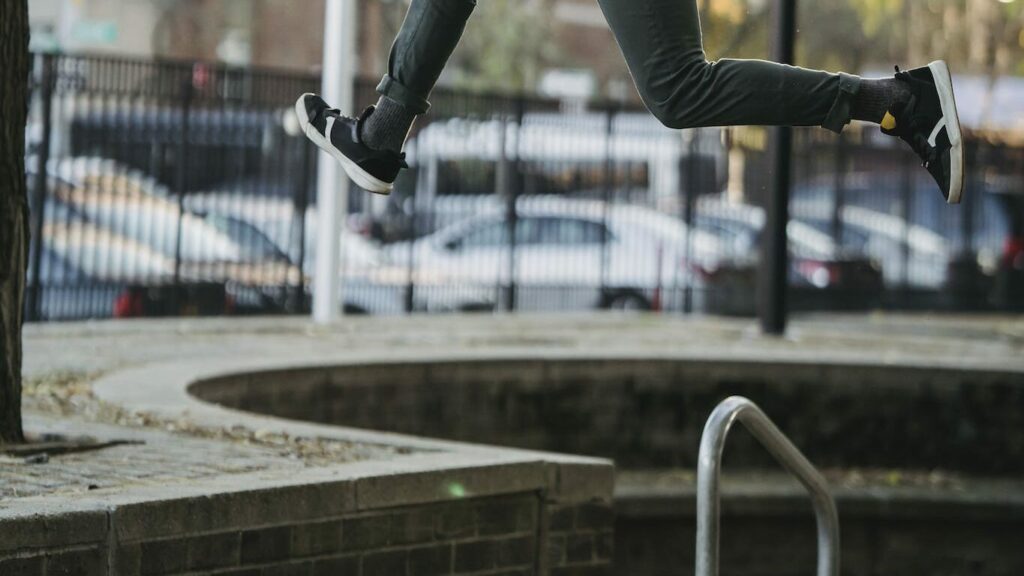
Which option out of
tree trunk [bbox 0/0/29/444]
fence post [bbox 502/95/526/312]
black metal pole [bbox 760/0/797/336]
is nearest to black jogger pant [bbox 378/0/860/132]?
tree trunk [bbox 0/0/29/444]

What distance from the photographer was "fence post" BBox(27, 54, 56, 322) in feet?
48.1

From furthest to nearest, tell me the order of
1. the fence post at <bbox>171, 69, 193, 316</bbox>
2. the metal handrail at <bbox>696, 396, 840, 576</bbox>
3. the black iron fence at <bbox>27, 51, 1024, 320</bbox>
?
the fence post at <bbox>171, 69, 193, 316</bbox> → the black iron fence at <bbox>27, 51, 1024, 320</bbox> → the metal handrail at <bbox>696, 396, 840, 576</bbox>

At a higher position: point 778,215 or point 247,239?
point 778,215

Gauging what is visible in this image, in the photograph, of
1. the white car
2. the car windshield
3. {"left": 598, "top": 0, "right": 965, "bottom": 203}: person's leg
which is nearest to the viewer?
{"left": 598, "top": 0, "right": 965, "bottom": 203}: person's leg

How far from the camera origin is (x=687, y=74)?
159 inches

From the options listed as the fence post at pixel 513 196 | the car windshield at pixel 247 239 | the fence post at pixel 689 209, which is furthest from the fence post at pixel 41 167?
the fence post at pixel 689 209

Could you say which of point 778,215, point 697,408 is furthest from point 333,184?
point 697,408

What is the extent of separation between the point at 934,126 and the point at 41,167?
11.6 m

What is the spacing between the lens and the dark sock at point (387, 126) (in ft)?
14.2

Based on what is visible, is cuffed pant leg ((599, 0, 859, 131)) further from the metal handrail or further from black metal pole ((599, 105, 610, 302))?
black metal pole ((599, 105, 610, 302))

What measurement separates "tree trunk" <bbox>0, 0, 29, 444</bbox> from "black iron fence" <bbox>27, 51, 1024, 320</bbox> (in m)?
6.50

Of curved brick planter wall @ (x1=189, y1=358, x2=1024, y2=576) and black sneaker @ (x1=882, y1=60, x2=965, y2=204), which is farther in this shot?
curved brick planter wall @ (x1=189, y1=358, x2=1024, y2=576)

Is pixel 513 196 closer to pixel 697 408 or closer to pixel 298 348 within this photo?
pixel 298 348

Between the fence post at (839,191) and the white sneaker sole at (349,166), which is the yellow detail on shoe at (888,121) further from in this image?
the fence post at (839,191)
